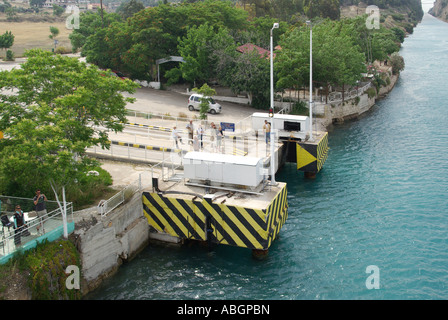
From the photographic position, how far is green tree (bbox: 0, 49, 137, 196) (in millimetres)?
23188

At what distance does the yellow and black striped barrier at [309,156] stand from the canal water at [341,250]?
970mm

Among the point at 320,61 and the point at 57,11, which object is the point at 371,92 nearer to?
the point at 320,61

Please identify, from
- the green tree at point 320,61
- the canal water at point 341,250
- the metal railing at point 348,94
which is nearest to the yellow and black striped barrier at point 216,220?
the canal water at point 341,250

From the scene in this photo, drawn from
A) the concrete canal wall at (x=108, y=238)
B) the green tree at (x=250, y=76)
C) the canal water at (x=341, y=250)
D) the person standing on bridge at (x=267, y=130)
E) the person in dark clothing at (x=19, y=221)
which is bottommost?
the canal water at (x=341, y=250)

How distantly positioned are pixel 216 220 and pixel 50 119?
9.73 meters

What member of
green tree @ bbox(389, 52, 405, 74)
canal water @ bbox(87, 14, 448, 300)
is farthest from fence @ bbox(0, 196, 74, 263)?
green tree @ bbox(389, 52, 405, 74)

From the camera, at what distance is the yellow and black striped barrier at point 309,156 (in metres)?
39.2

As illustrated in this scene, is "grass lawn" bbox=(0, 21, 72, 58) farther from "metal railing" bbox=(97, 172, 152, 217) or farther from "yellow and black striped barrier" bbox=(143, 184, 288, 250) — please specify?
"yellow and black striped barrier" bbox=(143, 184, 288, 250)

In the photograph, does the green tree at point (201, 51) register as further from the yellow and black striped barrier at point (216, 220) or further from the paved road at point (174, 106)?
the yellow and black striped barrier at point (216, 220)

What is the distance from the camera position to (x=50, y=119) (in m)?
24.9

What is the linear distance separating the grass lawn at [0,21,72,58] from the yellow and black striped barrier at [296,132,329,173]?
6902 cm

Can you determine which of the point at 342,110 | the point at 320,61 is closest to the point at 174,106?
the point at 320,61

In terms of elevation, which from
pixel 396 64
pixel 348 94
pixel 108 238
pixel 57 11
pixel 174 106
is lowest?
pixel 108 238

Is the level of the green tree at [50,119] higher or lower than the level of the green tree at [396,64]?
higher
